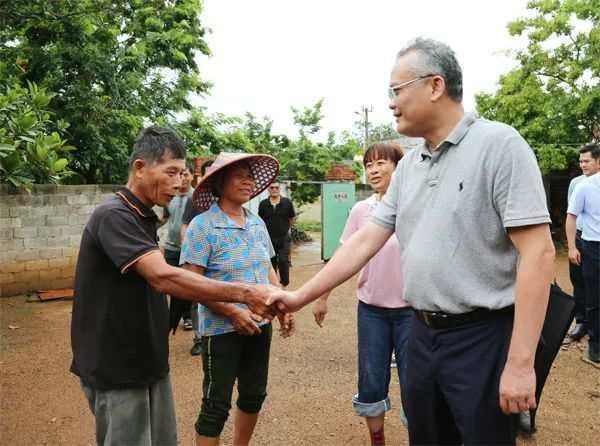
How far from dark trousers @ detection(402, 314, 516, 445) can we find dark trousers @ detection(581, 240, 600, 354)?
3.94 m

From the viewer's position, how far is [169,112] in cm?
1202

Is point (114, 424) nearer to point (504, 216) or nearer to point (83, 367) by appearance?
point (83, 367)

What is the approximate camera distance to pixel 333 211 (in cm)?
1171

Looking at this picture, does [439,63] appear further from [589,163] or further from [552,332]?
[589,163]

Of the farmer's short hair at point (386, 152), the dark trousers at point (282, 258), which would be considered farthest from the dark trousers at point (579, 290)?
the dark trousers at point (282, 258)

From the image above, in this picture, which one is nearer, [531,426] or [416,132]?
[416,132]

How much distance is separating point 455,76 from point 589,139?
1383 centimetres

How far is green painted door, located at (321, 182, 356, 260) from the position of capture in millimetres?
11609

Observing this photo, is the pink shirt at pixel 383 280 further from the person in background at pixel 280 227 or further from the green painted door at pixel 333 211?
the green painted door at pixel 333 211

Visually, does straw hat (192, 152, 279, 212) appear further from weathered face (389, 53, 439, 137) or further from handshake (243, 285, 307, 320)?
weathered face (389, 53, 439, 137)

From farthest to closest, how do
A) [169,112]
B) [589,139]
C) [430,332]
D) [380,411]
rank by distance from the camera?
[589,139] < [169,112] < [380,411] < [430,332]

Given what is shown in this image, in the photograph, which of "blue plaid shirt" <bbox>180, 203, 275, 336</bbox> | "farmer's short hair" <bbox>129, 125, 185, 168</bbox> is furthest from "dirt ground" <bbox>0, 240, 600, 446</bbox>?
"farmer's short hair" <bbox>129, 125, 185, 168</bbox>

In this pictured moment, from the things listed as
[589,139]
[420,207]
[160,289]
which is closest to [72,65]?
[160,289]

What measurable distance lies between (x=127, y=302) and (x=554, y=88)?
46.0 ft
